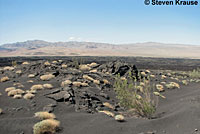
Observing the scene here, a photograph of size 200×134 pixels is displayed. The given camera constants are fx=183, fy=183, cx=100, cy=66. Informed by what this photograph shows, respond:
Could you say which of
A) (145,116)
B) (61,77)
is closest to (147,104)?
(145,116)

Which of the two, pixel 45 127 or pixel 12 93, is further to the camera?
pixel 12 93

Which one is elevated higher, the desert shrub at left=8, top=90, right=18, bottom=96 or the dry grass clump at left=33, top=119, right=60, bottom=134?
the desert shrub at left=8, top=90, right=18, bottom=96

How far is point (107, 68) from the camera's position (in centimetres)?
2227

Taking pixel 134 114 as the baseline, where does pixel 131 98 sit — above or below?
above

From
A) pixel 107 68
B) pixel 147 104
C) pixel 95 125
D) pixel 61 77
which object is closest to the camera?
pixel 95 125

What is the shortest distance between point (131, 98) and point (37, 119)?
195 inches

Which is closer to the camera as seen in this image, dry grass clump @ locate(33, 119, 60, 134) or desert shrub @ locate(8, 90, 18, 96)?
dry grass clump @ locate(33, 119, 60, 134)

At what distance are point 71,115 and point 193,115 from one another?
5445 millimetres

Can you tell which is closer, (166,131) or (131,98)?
(166,131)

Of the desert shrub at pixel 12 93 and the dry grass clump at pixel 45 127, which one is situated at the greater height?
the desert shrub at pixel 12 93

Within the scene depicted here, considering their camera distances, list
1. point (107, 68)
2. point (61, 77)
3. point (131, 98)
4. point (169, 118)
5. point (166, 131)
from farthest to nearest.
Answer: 1. point (107, 68)
2. point (61, 77)
3. point (131, 98)
4. point (169, 118)
5. point (166, 131)

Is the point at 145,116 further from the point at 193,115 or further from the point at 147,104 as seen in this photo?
the point at 193,115

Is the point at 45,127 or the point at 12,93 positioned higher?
the point at 12,93

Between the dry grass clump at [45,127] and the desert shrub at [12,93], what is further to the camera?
the desert shrub at [12,93]
